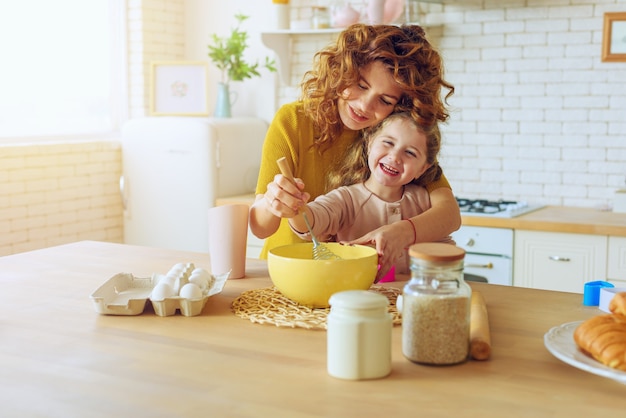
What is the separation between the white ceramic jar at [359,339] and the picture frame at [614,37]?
3164 mm

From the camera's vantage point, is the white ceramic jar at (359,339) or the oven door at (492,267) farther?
the oven door at (492,267)

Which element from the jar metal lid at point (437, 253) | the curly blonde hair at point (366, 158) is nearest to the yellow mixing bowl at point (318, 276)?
the jar metal lid at point (437, 253)

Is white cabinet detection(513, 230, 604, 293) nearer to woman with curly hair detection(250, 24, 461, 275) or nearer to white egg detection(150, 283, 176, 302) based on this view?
woman with curly hair detection(250, 24, 461, 275)

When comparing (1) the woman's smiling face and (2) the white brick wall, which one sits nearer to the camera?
(1) the woman's smiling face

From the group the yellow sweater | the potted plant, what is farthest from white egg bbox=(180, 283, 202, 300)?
the potted plant

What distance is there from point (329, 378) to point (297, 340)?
23cm

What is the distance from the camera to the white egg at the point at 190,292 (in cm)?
176

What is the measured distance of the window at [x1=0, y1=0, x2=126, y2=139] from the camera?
14.3 feet

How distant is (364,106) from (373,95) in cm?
4

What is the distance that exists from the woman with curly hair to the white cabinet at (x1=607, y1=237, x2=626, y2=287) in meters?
1.46

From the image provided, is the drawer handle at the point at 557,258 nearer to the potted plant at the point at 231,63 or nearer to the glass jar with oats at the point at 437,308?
the potted plant at the point at 231,63

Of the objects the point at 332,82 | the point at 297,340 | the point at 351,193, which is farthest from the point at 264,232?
the point at 297,340

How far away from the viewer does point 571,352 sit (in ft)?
4.66

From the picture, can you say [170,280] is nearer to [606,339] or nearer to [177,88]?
[606,339]
